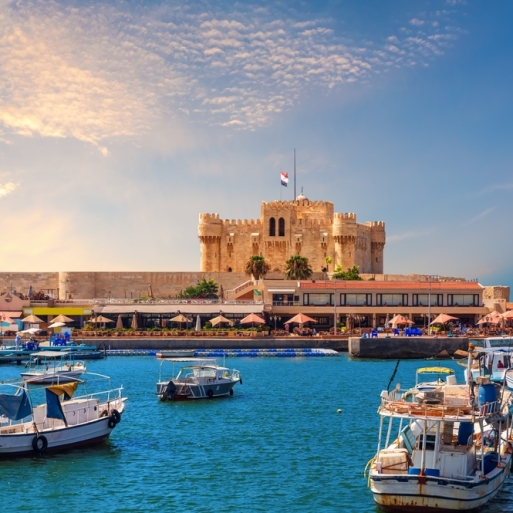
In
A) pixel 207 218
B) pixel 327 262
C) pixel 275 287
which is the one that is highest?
pixel 207 218

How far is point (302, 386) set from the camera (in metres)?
42.0

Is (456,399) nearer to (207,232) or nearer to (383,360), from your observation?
(383,360)

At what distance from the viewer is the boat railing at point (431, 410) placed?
1922cm

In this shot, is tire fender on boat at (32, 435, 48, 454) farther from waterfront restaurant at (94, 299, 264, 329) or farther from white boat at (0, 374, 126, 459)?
waterfront restaurant at (94, 299, 264, 329)

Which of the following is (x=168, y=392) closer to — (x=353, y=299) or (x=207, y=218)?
(x=353, y=299)

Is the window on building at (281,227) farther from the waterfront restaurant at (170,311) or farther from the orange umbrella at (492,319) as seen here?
the orange umbrella at (492,319)

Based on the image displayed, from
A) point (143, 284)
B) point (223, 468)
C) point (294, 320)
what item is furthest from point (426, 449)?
point (143, 284)

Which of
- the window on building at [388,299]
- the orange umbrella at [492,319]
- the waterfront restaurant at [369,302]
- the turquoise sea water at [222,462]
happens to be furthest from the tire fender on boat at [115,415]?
the window on building at [388,299]

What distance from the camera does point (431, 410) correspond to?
758 inches

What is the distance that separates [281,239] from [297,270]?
11807 mm

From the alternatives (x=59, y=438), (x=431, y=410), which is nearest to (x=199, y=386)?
(x=59, y=438)

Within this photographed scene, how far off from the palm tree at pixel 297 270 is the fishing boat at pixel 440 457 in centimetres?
6229

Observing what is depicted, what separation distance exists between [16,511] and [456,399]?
10.9 metres

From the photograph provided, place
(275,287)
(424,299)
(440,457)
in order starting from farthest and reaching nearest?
(275,287)
(424,299)
(440,457)
